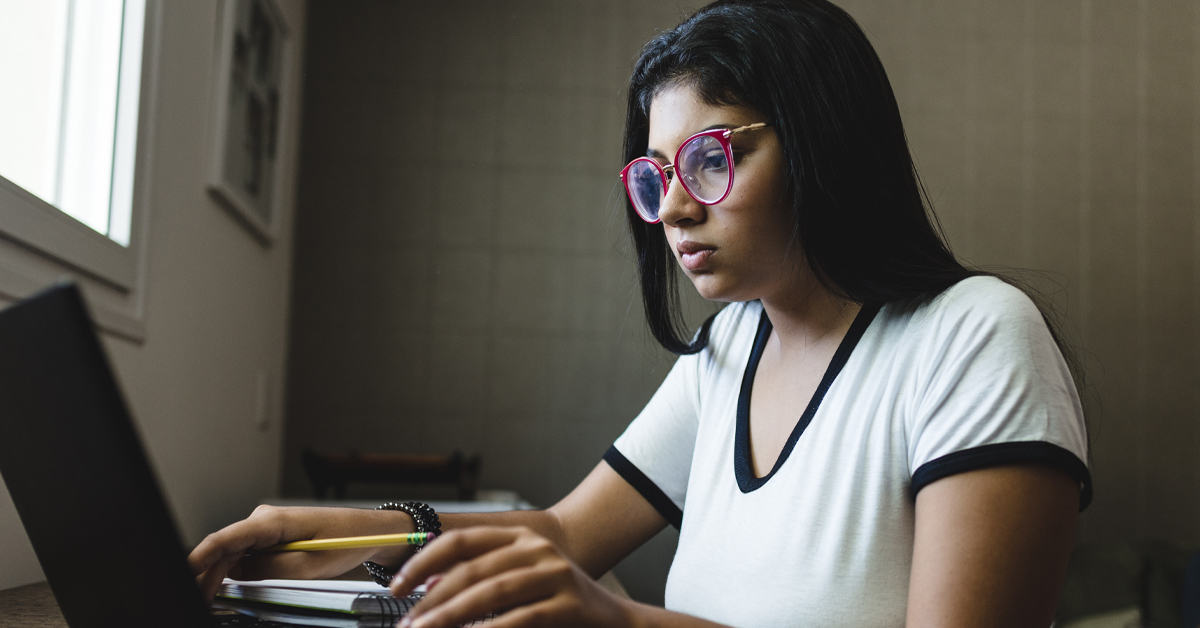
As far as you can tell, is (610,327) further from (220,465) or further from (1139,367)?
(1139,367)

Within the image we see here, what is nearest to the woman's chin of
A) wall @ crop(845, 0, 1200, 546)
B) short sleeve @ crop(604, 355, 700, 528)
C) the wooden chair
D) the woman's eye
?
the woman's eye

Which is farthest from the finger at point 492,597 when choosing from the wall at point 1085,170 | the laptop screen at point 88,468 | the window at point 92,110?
the wall at point 1085,170

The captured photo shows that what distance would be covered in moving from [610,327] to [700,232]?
1.97m

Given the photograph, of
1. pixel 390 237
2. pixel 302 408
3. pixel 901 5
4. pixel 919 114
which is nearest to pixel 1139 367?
pixel 919 114

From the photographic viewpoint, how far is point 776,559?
32.8 inches

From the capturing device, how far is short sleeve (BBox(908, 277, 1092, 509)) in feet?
2.18

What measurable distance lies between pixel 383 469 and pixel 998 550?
183cm

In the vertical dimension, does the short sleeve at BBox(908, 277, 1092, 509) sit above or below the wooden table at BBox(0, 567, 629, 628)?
above

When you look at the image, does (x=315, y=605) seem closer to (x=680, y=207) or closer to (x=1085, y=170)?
(x=680, y=207)

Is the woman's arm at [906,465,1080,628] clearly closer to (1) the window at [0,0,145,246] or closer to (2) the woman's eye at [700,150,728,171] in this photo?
(2) the woman's eye at [700,150,728,171]

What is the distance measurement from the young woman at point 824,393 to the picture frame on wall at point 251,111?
1.05m

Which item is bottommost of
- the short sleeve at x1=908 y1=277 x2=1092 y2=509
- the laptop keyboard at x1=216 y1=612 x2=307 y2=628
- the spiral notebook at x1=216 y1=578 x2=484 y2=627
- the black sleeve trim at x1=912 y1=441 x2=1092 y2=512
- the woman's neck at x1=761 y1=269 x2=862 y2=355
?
the laptop keyboard at x1=216 y1=612 x2=307 y2=628

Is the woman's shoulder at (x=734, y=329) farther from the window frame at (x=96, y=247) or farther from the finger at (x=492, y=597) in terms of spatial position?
the window frame at (x=96, y=247)

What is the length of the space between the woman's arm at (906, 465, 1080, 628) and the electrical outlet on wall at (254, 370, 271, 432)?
6.39 feet
